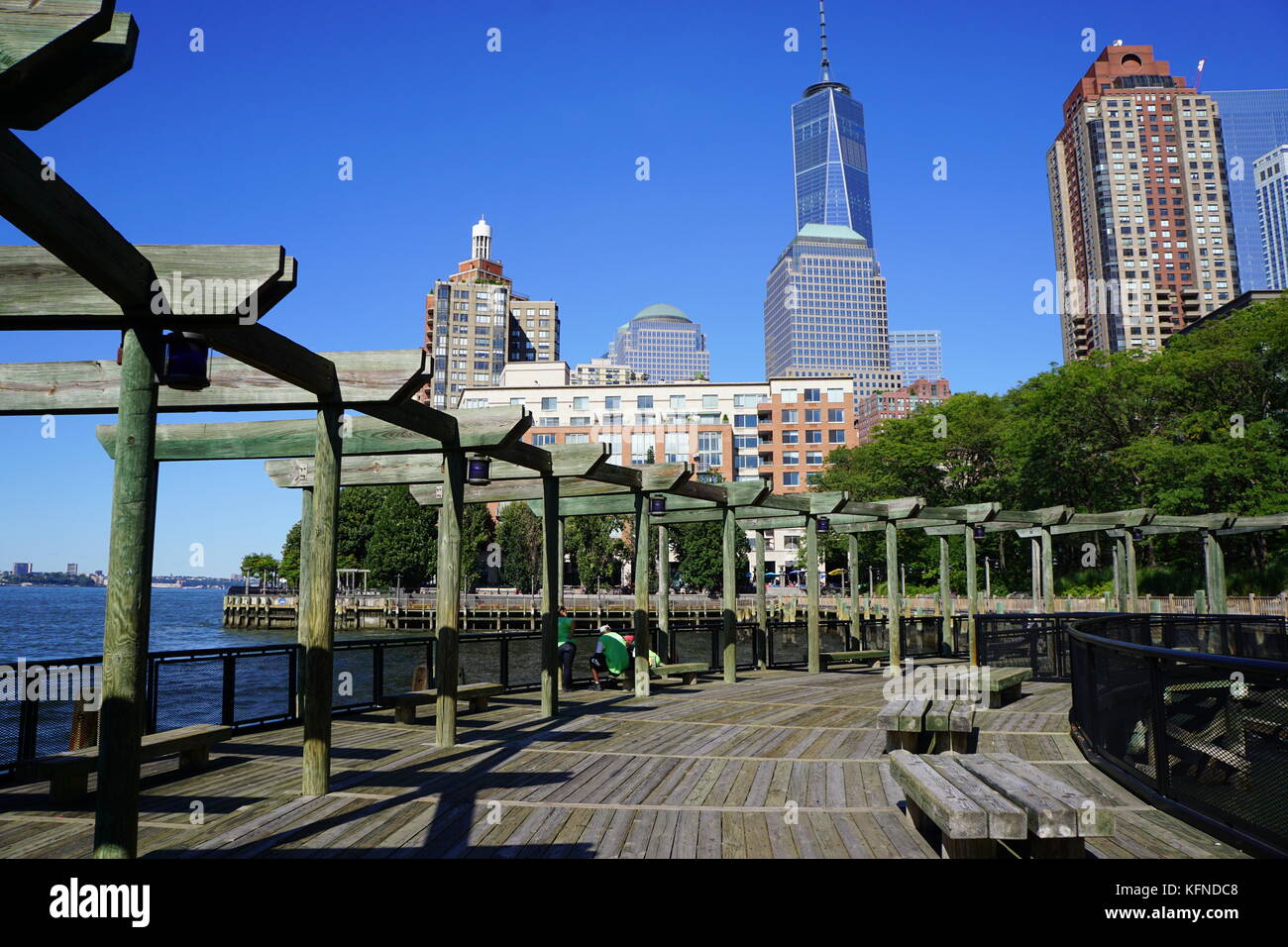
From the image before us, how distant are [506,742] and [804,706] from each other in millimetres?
4423

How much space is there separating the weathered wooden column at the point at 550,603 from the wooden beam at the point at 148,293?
6321 mm

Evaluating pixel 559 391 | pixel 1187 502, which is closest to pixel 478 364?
pixel 559 391

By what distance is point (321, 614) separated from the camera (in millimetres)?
6617

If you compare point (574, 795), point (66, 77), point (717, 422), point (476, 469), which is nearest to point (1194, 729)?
point (574, 795)

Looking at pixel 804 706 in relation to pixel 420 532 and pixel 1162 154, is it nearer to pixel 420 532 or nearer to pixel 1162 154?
pixel 420 532

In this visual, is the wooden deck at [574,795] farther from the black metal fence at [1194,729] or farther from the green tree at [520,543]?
the green tree at [520,543]

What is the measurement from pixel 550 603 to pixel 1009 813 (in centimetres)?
738

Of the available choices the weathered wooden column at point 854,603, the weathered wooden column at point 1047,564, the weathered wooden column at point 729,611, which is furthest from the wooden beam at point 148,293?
the weathered wooden column at point 1047,564

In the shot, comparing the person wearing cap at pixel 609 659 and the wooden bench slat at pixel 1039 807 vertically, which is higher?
the wooden bench slat at pixel 1039 807

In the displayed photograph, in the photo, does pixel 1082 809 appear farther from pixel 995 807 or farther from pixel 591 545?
pixel 591 545

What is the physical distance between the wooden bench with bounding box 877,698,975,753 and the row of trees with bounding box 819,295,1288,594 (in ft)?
81.2

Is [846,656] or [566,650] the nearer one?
[566,650]

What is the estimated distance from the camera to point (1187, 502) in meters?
37.5

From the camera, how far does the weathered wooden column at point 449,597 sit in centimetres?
834
